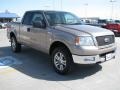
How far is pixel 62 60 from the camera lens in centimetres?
553

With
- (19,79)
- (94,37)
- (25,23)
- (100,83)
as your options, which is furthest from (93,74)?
(25,23)

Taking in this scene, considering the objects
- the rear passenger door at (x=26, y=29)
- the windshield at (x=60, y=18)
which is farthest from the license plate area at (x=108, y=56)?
the rear passenger door at (x=26, y=29)

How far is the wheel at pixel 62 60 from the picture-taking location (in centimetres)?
530

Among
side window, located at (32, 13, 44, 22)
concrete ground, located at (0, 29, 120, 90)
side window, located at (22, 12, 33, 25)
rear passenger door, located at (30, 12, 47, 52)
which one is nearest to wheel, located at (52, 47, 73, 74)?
concrete ground, located at (0, 29, 120, 90)

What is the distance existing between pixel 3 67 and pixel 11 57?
1.43 meters

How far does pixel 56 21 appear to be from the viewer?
6.39 meters

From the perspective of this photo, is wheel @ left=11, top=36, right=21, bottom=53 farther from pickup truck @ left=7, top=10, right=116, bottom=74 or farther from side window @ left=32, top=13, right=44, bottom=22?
side window @ left=32, top=13, right=44, bottom=22

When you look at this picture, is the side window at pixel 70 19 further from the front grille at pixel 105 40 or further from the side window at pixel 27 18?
the front grille at pixel 105 40

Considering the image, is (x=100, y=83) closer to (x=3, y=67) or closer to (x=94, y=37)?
(x=94, y=37)

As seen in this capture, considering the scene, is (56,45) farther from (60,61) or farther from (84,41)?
(84,41)

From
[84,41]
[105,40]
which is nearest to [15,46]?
[84,41]

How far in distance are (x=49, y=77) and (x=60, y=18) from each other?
226 centimetres

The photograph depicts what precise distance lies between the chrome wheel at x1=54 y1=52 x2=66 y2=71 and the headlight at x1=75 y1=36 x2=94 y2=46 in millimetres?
698

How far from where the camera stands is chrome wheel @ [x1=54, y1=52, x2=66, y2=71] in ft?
18.0
